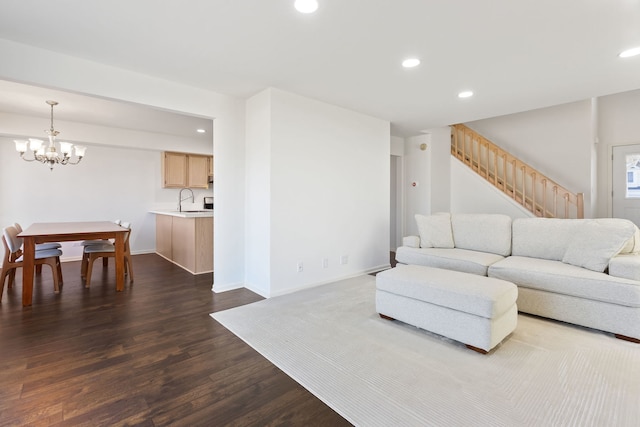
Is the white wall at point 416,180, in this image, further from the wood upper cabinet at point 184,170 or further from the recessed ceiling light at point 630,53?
the wood upper cabinet at point 184,170

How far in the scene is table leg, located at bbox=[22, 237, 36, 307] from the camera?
10.2 ft

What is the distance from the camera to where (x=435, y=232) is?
392 centimetres

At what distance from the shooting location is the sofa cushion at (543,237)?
3092 millimetres

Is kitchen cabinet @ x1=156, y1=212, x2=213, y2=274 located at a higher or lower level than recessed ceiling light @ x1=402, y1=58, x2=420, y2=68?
lower

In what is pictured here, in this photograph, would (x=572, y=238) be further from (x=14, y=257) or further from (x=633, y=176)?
(x=14, y=257)

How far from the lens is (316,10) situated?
1986mm

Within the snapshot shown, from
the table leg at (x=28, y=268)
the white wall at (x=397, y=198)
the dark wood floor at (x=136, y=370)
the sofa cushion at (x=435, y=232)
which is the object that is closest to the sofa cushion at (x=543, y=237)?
the sofa cushion at (x=435, y=232)

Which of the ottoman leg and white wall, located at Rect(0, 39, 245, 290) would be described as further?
white wall, located at Rect(0, 39, 245, 290)

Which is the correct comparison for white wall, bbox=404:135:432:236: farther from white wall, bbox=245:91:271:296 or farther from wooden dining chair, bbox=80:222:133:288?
wooden dining chair, bbox=80:222:133:288

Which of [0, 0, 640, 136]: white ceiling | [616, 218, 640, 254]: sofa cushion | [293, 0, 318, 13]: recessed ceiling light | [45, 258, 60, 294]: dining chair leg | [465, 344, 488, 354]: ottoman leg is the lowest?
[465, 344, 488, 354]: ottoman leg

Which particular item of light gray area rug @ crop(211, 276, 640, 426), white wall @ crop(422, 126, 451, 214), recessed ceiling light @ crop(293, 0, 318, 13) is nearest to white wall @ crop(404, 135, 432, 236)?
white wall @ crop(422, 126, 451, 214)

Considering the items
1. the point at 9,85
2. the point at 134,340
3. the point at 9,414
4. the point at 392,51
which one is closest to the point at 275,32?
the point at 392,51

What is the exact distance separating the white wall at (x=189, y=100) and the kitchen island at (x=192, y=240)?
3.26 ft

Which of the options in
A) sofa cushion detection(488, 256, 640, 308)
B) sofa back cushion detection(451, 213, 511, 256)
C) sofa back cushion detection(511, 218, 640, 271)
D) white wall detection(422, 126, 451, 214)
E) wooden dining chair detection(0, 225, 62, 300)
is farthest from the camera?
white wall detection(422, 126, 451, 214)
